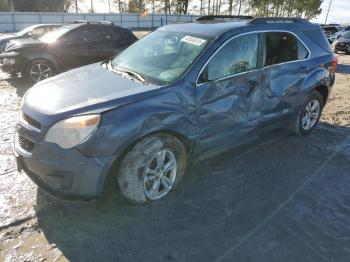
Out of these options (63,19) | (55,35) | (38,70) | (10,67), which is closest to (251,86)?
(38,70)

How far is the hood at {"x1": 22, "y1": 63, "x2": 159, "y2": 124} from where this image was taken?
3062 millimetres

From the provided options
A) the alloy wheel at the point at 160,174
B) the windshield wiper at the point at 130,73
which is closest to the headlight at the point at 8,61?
the windshield wiper at the point at 130,73

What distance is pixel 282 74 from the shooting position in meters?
4.55

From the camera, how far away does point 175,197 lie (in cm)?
370

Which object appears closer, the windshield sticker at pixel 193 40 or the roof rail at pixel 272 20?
the windshield sticker at pixel 193 40

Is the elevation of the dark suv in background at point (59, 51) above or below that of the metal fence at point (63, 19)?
above

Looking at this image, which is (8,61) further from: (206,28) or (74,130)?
(74,130)

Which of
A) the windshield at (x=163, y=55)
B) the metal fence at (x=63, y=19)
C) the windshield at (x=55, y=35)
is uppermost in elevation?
the windshield at (x=163, y=55)

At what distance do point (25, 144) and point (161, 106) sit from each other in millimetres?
1304

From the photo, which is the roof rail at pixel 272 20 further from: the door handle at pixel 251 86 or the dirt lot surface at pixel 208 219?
the dirt lot surface at pixel 208 219

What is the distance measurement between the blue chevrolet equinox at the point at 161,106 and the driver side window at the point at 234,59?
0.4 inches

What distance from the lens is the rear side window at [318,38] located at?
514 cm

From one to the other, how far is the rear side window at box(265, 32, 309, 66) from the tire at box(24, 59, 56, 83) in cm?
613

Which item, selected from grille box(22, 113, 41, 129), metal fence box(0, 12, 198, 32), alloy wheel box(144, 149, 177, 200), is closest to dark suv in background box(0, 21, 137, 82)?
grille box(22, 113, 41, 129)
